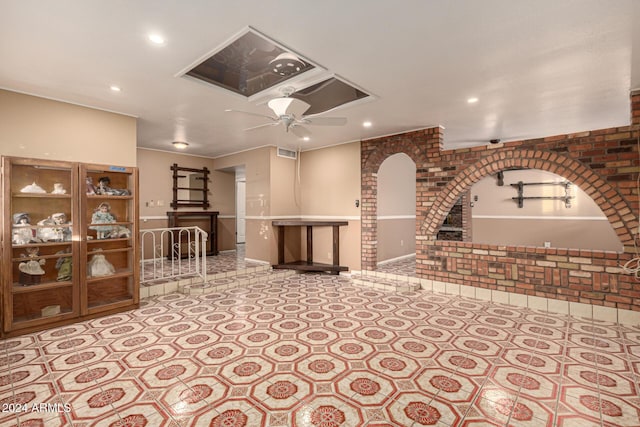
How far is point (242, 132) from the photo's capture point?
17.3 ft

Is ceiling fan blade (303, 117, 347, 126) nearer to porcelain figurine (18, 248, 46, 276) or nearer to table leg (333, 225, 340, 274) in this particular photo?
table leg (333, 225, 340, 274)

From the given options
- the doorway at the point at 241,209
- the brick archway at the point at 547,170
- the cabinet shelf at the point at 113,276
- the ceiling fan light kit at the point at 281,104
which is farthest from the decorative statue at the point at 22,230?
the doorway at the point at 241,209

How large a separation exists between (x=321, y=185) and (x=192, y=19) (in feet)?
15.0

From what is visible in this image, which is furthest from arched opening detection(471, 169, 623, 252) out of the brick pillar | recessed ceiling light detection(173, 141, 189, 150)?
recessed ceiling light detection(173, 141, 189, 150)

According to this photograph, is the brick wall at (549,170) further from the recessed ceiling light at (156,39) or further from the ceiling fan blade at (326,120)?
the recessed ceiling light at (156,39)

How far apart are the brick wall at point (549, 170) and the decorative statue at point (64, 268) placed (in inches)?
191

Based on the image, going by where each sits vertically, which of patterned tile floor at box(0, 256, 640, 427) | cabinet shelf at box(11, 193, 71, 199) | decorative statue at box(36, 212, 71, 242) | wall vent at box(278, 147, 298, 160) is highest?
Result: wall vent at box(278, 147, 298, 160)

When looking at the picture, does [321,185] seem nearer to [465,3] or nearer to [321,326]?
[321,326]

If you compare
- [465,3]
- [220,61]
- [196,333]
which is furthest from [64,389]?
[465,3]

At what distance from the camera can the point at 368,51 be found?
2596 mm

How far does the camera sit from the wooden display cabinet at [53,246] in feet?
10.2

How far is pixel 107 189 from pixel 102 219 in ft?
1.30

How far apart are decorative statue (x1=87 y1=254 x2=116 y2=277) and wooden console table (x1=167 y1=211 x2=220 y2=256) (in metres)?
2.96

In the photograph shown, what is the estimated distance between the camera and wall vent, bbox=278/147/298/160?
21.3 feet
